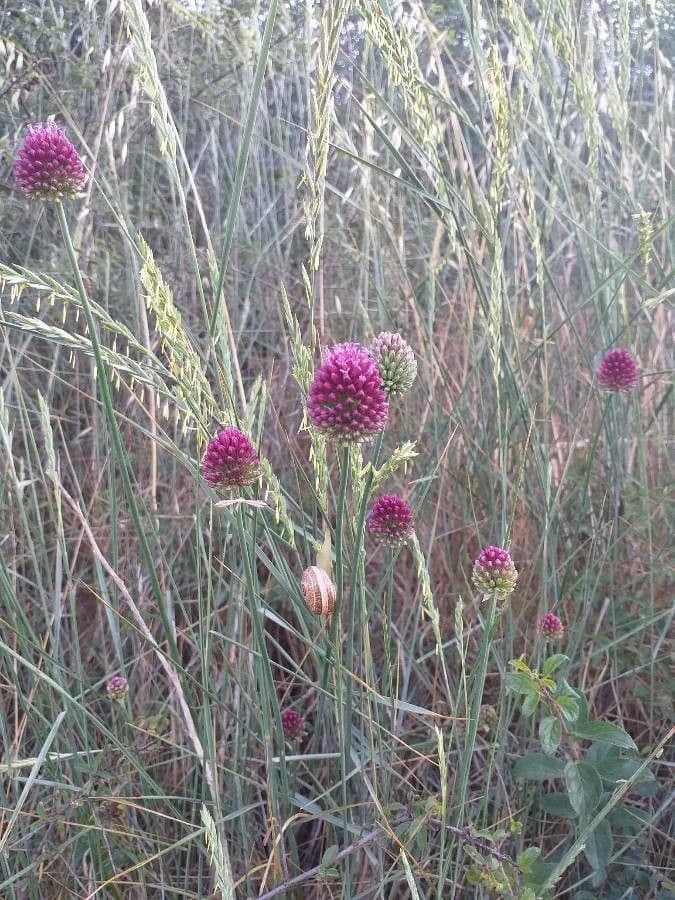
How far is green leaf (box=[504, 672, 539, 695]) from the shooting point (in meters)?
0.95

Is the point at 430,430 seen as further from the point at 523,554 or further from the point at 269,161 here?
the point at 269,161

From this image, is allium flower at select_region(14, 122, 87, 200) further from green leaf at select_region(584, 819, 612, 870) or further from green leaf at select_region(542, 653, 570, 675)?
green leaf at select_region(584, 819, 612, 870)

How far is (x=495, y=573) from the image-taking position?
91 cm

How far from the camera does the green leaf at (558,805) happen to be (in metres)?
1.03

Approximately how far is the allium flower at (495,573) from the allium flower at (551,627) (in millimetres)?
207

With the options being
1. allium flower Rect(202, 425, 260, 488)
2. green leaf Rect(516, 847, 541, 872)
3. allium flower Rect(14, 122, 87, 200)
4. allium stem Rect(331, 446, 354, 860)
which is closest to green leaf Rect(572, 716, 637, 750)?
green leaf Rect(516, 847, 541, 872)

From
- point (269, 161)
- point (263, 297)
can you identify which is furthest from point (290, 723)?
point (269, 161)

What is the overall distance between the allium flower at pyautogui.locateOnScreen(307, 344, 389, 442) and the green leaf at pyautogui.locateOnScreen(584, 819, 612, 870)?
0.59 m

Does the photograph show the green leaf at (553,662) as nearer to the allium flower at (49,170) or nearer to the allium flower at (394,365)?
the allium flower at (394,365)

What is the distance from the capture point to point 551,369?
6.07 ft

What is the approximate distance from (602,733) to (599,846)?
5.4 inches

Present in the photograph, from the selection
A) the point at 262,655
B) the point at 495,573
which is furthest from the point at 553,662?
the point at 262,655

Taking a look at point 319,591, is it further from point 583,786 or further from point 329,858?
Result: point 583,786

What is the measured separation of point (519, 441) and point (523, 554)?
0.72 feet
